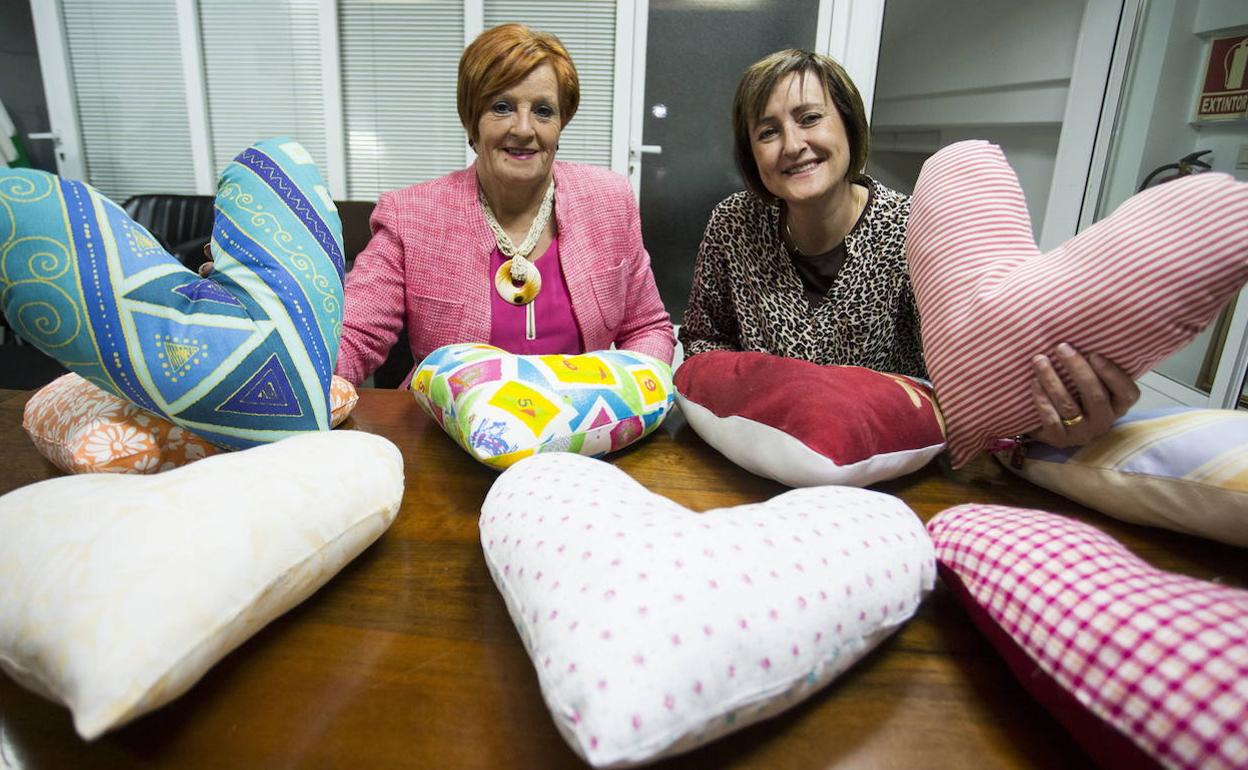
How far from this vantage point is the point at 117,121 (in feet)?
10.2

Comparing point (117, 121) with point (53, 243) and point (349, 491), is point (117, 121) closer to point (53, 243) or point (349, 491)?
point (53, 243)

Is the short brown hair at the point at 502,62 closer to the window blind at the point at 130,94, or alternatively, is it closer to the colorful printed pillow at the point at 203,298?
the colorful printed pillow at the point at 203,298

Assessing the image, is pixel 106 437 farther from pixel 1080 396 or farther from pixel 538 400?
pixel 1080 396

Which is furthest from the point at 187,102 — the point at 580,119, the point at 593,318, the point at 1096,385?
the point at 1096,385

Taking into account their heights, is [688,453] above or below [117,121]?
below

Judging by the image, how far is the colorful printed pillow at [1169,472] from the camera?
56cm

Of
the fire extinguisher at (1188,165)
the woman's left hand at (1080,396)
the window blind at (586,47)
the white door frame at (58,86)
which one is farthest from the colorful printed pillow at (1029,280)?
the white door frame at (58,86)

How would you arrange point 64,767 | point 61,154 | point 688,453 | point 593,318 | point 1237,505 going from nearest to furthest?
point 64,767 < point 1237,505 < point 688,453 < point 593,318 < point 61,154

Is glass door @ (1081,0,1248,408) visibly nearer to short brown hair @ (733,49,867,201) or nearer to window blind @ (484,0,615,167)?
A: short brown hair @ (733,49,867,201)

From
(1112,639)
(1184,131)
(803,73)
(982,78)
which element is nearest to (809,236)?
(803,73)

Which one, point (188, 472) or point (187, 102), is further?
point (187, 102)

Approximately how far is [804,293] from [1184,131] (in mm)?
2064

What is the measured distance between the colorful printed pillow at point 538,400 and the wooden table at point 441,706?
14cm

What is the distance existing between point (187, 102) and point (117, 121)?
44 cm
